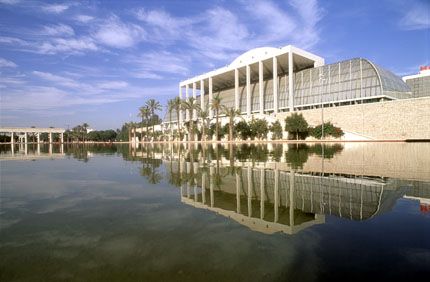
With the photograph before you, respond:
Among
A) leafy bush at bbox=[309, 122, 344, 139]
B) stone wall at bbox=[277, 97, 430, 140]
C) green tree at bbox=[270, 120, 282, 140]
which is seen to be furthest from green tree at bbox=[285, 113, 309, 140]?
stone wall at bbox=[277, 97, 430, 140]

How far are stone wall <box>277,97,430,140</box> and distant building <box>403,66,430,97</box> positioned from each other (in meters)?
95.0

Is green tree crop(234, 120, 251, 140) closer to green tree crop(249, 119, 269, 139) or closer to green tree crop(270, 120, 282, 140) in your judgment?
green tree crop(249, 119, 269, 139)

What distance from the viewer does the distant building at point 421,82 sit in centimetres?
14024

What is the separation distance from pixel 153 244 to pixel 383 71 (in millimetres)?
82849

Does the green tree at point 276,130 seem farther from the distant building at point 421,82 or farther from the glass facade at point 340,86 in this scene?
the distant building at point 421,82

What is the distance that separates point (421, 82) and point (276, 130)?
344 feet

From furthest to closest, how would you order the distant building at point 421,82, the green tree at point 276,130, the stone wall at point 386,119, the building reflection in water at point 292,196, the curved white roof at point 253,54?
1. the distant building at point 421,82
2. the curved white roof at point 253,54
3. the green tree at point 276,130
4. the stone wall at point 386,119
5. the building reflection in water at point 292,196

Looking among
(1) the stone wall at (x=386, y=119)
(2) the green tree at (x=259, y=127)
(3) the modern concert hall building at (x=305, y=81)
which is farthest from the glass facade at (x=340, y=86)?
(2) the green tree at (x=259, y=127)

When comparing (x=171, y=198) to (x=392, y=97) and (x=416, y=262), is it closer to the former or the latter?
(x=416, y=262)

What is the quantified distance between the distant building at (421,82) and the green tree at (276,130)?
320 feet

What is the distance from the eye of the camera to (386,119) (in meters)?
60.4

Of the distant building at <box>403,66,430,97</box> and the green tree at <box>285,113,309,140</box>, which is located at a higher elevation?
the distant building at <box>403,66,430,97</box>

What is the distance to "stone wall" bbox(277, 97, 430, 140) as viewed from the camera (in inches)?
2202

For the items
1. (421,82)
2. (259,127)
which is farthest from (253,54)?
(421,82)
